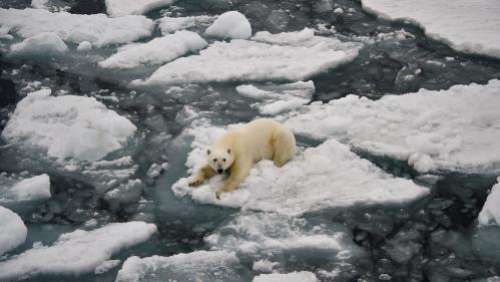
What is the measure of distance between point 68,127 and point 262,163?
5.69 feet

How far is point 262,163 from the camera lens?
4164 millimetres

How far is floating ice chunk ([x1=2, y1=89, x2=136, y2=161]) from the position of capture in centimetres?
443

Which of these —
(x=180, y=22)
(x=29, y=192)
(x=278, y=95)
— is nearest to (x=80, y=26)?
(x=180, y=22)

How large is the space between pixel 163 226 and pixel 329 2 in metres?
5.25

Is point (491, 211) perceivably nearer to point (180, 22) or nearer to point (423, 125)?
point (423, 125)

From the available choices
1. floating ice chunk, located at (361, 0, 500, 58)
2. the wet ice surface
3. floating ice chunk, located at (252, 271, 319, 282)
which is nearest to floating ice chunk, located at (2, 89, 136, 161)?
the wet ice surface

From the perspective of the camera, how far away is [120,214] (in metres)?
3.78

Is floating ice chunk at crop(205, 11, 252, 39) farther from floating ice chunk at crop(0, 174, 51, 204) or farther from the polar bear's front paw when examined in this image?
floating ice chunk at crop(0, 174, 51, 204)

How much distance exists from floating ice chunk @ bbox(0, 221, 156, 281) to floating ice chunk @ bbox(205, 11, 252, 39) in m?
3.61

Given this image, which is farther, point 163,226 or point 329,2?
point 329,2

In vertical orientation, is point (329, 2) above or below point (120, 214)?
above

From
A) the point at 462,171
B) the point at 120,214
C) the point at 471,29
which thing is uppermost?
the point at 471,29

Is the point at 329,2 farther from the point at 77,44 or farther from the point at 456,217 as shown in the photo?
the point at 456,217

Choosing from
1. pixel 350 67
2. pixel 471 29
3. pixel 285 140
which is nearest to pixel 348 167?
pixel 285 140
